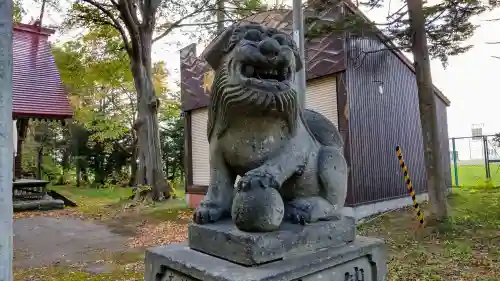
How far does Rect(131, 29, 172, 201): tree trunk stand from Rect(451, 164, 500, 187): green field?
8.81m

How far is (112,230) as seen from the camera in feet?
24.0

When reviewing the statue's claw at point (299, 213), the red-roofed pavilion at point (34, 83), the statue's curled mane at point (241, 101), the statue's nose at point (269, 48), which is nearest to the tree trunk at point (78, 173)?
the red-roofed pavilion at point (34, 83)

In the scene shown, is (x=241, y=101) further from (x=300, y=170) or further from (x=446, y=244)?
(x=446, y=244)

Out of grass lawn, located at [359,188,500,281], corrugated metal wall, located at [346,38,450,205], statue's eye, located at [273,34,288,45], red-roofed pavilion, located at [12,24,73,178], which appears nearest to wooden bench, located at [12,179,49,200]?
red-roofed pavilion, located at [12,24,73,178]

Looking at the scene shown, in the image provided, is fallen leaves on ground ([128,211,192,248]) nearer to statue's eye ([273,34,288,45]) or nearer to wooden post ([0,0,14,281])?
wooden post ([0,0,14,281])

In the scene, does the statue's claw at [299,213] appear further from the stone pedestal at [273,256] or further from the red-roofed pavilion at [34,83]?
the red-roofed pavilion at [34,83]

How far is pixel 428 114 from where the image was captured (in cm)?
558

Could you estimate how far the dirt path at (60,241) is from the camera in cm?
527

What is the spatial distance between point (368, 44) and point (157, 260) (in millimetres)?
6519

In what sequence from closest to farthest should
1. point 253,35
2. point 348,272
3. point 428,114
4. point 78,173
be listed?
point 253,35 < point 348,272 < point 428,114 < point 78,173

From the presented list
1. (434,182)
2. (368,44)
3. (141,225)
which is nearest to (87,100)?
(141,225)

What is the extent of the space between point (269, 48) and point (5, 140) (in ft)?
5.02

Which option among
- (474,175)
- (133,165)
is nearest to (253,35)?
(474,175)

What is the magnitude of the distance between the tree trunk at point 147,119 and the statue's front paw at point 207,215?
871 cm
